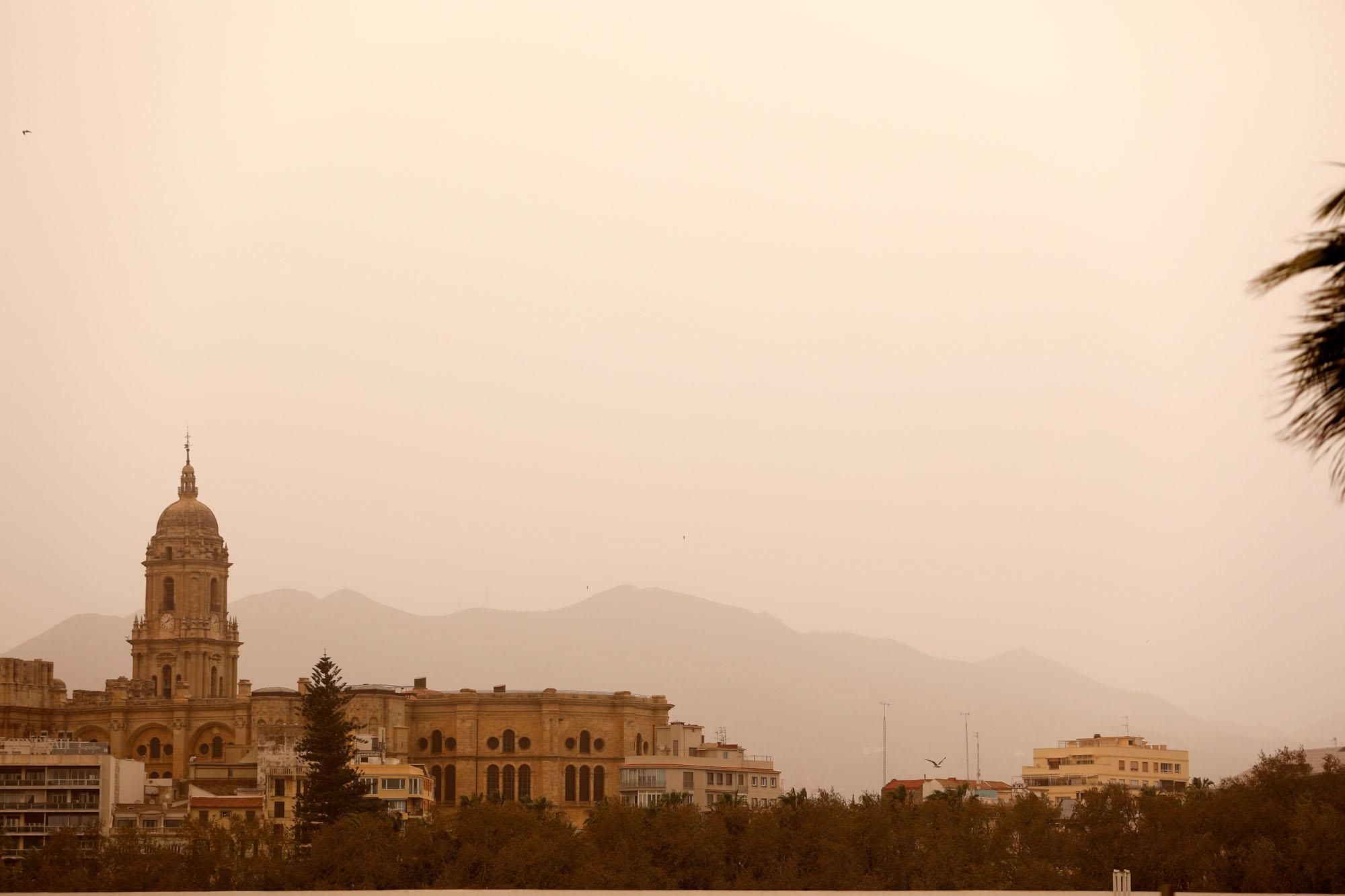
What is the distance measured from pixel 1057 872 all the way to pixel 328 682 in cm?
3684

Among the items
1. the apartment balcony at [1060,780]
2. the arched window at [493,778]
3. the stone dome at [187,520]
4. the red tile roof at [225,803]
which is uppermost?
the stone dome at [187,520]

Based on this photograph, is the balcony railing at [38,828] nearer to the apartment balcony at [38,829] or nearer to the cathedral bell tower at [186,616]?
the apartment balcony at [38,829]

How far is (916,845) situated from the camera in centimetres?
6247

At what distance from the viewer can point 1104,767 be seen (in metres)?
107

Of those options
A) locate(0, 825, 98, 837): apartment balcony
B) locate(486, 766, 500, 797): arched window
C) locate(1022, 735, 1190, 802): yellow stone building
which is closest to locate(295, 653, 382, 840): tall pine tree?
locate(0, 825, 98, 837): apartment balcony

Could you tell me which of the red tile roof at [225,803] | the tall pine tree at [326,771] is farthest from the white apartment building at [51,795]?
the tall pine tree at [326,771]

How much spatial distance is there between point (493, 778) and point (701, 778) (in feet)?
Result: 55.2

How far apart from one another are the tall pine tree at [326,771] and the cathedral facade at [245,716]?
61.2 ft

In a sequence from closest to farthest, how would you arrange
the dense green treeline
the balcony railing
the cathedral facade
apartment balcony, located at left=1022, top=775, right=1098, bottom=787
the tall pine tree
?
the dense green treeline
the tall pine tree
the balcony railing
the cathedral facade
apartment balcony, located at left=1022, top=775, right=1098, bottom=787

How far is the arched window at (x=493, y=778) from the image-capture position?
102 m

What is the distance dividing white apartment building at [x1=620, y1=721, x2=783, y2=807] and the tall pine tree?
602 inches

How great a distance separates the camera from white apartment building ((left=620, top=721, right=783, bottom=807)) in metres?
89.9

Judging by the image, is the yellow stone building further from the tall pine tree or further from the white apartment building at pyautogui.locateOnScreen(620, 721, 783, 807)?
the tall pine tree

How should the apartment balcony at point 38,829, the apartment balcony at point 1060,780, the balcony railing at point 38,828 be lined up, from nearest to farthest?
the apartment balcony at point 38,829 → the balcony railing at point 38,828 → the apartment balcony at point 1060,780
